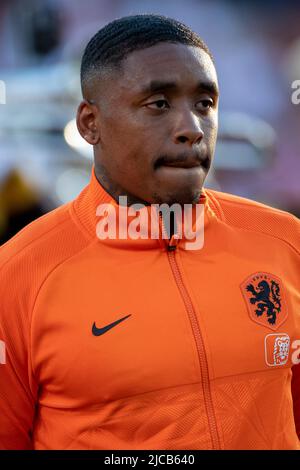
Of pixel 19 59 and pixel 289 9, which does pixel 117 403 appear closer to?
pixel 19 59

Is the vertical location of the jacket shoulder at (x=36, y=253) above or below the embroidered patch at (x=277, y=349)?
above

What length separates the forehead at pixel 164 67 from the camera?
2.06 metres

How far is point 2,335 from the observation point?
210 cm

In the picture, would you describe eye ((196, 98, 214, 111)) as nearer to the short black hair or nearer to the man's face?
the man's face

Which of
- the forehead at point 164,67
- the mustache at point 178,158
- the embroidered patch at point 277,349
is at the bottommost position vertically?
the embroidered patch at point 277,349

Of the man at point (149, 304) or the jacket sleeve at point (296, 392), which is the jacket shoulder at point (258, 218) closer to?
the man at point (149, 304)

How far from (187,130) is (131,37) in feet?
1.09

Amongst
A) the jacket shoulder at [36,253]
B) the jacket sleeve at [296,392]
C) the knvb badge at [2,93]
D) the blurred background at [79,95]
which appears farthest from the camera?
the blurred background at [79,95]

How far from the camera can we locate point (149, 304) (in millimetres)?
2064

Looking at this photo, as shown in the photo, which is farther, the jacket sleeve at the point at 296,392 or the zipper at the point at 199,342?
the jacket sleeve at the point at 296,392

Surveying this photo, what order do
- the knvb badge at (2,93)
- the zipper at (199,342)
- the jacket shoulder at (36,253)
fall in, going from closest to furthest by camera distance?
the zipper at (199,342) → the jacket shoulder at (36,253) → the knvb badge at (2,93)

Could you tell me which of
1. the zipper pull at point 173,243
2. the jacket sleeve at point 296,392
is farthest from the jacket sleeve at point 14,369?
the jacket sleeve at point 296,392

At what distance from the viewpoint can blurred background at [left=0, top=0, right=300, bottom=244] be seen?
23.0 feet

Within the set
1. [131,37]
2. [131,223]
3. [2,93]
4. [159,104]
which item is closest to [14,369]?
[131,223]
